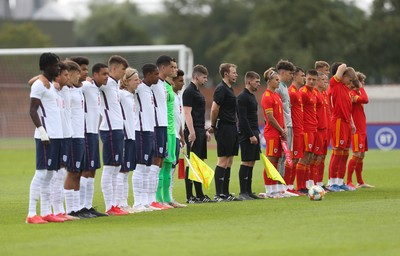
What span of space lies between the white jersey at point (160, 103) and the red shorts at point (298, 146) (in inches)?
153

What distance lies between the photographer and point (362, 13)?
9800 cm

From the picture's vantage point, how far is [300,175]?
70.2 feet

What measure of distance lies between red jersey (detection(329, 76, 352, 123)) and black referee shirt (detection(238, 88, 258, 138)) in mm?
2778

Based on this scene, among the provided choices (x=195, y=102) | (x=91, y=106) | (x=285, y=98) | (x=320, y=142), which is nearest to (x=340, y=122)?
(x=320, y=142)

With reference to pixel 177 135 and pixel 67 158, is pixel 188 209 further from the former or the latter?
pixel 67 158

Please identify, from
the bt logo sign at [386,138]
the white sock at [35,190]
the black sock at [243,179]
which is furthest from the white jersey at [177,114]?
the bt logo sign at [386,138]

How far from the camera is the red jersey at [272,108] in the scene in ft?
66.6

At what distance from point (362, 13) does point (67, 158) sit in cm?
8450

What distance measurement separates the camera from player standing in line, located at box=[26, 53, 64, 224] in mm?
15469

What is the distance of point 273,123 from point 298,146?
111 centimetres

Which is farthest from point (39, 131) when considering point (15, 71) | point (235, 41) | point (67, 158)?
point (235, 41)

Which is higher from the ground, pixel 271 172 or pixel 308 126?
pixel 308 126

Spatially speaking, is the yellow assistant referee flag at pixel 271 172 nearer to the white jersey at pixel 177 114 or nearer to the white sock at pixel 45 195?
the white jersey at pixel 177 114

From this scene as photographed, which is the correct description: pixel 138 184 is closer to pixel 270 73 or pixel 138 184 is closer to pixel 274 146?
pixel 274 146
